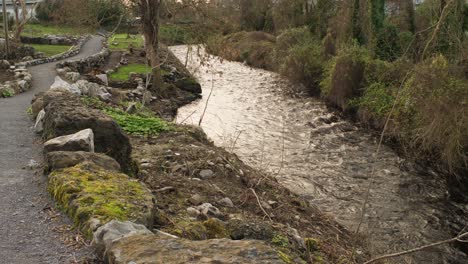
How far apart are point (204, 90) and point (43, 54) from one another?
35.5 feet

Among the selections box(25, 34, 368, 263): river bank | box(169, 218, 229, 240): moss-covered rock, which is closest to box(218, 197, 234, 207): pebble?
box(25, 34, 368, 263): river bank

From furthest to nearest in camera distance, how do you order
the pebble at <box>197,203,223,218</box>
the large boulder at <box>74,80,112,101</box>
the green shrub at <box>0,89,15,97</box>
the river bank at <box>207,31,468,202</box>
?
1. the green shrub at <box>0,89,15,97</box>
2. the large boulder at <box>74,80,112,101</box>
3. the river bank at <box>207,31,468,202</box>
4. the pebble at <box>197,203,223,218</box>

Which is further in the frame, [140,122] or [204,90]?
[204,90]

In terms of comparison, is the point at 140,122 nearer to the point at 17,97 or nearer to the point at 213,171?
the point at 213,171

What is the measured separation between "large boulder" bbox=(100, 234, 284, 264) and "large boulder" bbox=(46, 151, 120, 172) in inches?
107

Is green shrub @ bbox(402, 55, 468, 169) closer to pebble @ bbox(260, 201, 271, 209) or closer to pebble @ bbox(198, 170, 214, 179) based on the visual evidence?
pebble @ bbox(260, 201, 271, 209)

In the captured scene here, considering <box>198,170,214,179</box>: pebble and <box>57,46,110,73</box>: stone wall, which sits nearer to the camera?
<box>198,170,214,179</box>: pebble

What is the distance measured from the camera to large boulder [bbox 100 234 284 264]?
13.0 ft

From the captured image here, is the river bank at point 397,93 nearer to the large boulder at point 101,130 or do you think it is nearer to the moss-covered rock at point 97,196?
the moss-covered rock at point 97,196

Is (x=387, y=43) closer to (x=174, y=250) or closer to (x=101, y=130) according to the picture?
(x=101, y=130)

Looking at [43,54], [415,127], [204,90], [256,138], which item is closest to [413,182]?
[415,127]

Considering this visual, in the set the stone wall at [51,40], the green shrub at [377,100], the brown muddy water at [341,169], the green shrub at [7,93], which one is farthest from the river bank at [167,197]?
the stone wall at [51,40]

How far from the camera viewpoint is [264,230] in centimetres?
646

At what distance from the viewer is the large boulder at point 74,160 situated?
676 centimetres
